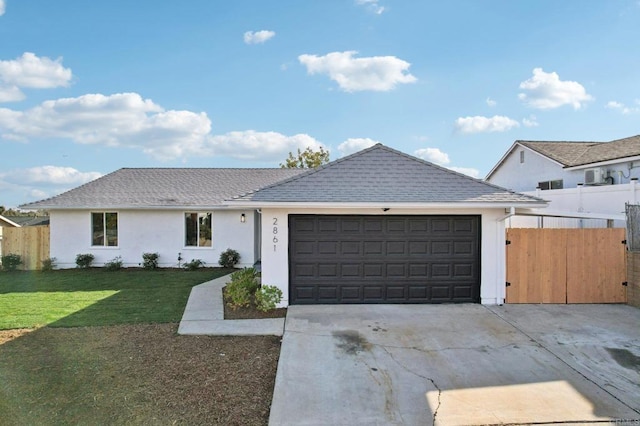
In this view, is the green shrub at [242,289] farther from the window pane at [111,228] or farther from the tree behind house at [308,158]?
the tree behind house at [308,158]

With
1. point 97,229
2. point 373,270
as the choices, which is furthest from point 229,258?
point 373,270

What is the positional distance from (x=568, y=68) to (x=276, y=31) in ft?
30.5

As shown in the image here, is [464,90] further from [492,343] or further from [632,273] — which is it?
[492,343]

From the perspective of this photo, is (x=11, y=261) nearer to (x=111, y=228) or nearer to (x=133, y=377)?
(x=111, y=228)

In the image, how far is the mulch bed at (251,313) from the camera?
8344mm

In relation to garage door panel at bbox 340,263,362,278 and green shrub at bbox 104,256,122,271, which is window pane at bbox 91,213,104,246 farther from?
garage door panel at bbox 340,263,362,278

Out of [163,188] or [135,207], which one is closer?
[135,207]

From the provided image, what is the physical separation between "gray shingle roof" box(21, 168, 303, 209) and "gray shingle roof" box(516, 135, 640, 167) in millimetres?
12885

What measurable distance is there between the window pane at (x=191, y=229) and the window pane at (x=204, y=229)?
0.17m

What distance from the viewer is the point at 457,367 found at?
562 cm

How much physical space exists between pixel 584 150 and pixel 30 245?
2590 cm

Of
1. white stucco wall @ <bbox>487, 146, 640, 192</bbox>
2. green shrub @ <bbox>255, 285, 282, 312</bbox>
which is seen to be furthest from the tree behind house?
green shrub @ <bbox>255, 285, 282, 312</bbox>

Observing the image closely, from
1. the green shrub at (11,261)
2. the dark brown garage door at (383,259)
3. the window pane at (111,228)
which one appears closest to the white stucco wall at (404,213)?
the dark brown garage door at (383,259)

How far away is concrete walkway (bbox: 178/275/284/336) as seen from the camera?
7293 mm
